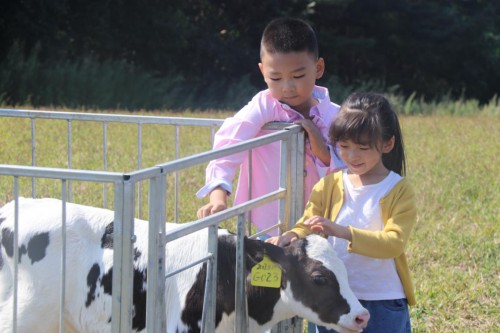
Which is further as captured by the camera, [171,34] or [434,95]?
[434,95]

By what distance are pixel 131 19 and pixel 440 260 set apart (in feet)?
63.9

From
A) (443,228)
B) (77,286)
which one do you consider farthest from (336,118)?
(443,228)

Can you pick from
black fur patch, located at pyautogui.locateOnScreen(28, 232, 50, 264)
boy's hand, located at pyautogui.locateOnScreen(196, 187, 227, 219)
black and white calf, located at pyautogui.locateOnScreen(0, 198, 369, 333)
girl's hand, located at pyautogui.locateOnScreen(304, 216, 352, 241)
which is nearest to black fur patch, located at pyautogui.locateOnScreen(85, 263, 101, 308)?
black and white calf, located at pyautogui.locateOnScreen(0, 198, 369, 333)

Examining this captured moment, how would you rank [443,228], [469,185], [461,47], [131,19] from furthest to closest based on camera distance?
[461,47] < [131,19] < [469,185] < [443,228]

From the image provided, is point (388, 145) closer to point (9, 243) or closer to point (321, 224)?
point (321, 224)

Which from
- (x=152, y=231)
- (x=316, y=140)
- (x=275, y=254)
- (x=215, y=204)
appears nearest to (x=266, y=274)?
(x=275, y=254)

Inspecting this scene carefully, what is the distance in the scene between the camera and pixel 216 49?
25734 mm

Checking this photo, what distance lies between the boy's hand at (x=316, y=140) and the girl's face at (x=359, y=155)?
0.72 ft

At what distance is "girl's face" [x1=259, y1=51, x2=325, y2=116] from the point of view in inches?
136

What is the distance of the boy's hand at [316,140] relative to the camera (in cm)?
344

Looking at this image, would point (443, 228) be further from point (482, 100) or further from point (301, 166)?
point (482, 100)

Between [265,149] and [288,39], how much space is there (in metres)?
0.44

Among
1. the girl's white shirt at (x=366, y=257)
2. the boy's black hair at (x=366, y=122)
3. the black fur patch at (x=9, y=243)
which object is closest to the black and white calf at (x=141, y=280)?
the black fur patch at (x=9, y=243)

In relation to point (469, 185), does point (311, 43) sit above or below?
above
